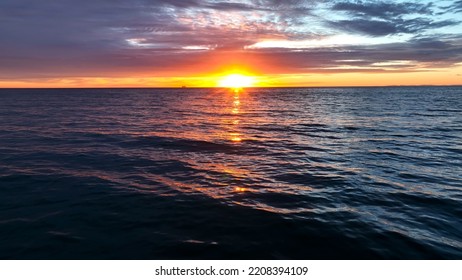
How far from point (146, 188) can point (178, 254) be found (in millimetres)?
7059

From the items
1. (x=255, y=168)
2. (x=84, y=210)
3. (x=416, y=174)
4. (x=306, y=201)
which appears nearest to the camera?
(x=84, y=210)

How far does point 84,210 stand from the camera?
42.9ft

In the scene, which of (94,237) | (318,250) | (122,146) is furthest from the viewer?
(122,146)

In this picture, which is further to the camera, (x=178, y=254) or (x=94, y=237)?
(x=94, y=237)

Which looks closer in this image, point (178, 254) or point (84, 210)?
point (178, 254)

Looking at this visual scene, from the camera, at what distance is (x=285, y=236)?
10875mm

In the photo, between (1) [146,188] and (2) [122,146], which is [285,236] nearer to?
(1) [146,188]

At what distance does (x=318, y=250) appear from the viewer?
33.0 ft
